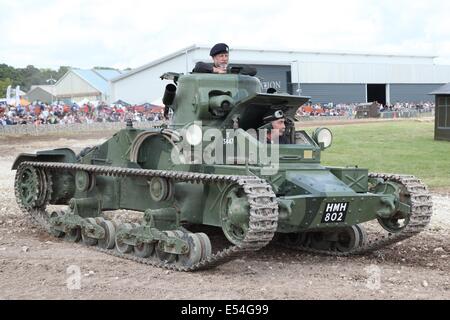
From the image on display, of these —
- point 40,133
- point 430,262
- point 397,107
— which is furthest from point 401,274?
point 397,107

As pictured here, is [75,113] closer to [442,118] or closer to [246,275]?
[442,118]

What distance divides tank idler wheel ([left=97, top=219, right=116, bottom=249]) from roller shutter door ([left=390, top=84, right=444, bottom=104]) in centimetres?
7023

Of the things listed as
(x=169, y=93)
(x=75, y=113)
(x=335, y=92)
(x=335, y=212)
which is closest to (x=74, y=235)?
(x=169, y=93)

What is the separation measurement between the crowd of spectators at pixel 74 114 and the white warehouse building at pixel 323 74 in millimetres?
5511

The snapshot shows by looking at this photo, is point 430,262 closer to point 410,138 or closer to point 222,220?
point 222,220

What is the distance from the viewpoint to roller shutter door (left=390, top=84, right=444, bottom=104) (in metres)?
80.2

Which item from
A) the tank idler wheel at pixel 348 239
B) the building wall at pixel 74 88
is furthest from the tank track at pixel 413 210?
the building wall at pixel 74 88

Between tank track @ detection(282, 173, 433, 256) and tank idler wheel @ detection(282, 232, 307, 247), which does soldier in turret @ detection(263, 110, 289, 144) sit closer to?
tank track @ detection(282, 173, 433, 256)

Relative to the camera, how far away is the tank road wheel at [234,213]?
9.77 meters

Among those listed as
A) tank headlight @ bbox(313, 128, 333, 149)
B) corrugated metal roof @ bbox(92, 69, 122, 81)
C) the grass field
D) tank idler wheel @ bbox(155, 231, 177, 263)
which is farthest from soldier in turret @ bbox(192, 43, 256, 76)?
corrugated metal roof @ bbox(92, 69, 122, 81)

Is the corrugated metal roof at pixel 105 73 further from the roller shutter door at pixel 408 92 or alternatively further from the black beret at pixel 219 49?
the black beret at pixel 219 49

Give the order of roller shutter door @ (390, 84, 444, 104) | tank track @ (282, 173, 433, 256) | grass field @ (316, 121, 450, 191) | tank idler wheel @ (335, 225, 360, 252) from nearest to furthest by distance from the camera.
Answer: tank track @ (282, 173, 433, 256) → tank idler wheel @ (335, 225, 360, 252) → grass field @ (316, 121, 450, 191) → roller shutter door @ (390, 84, 444, 104)

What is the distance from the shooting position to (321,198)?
10141 mm

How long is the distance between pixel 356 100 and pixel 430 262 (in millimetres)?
66192
